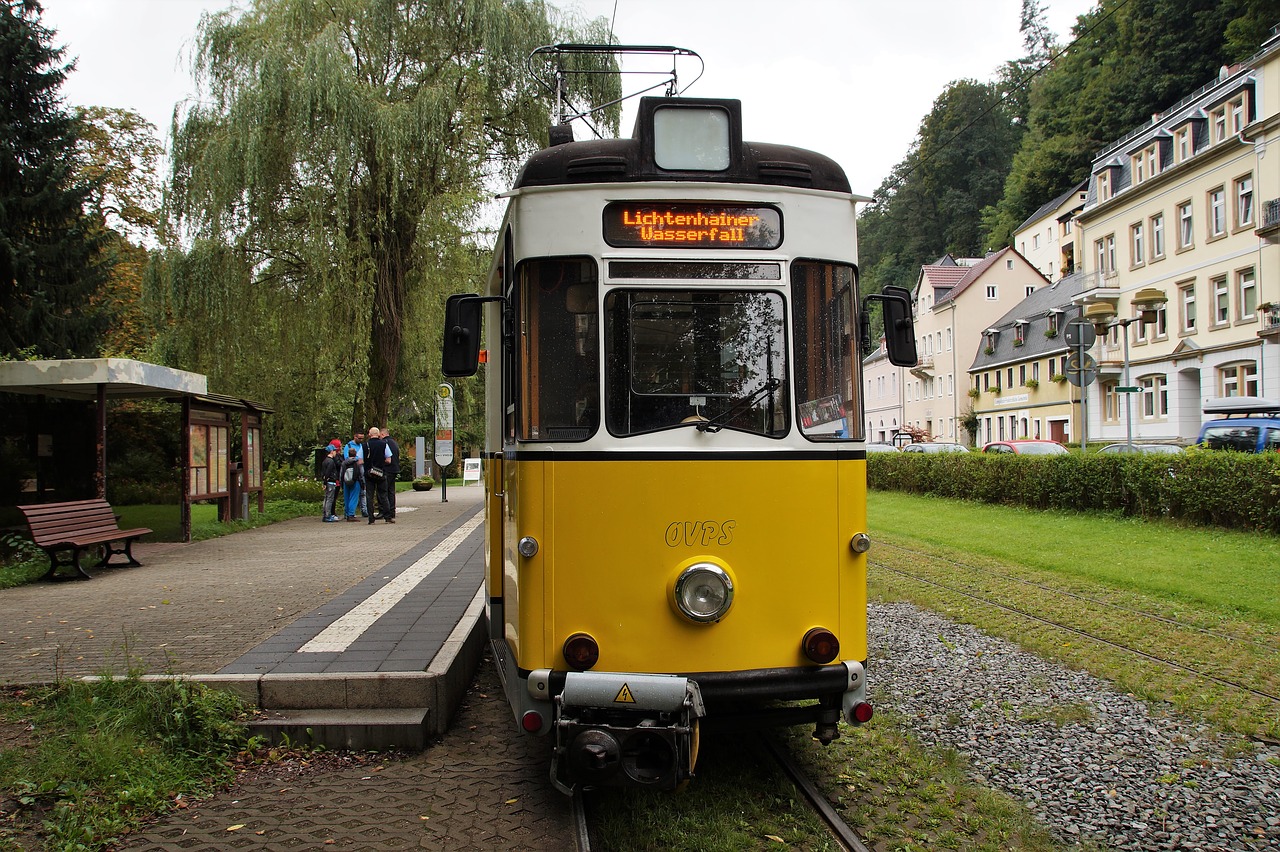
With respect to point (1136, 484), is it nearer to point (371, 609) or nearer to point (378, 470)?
point (371, 609)

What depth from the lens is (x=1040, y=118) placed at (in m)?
71.9

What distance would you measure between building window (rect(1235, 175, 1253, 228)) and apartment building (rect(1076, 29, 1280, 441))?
1.8 inches

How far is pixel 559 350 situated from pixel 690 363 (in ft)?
2.02

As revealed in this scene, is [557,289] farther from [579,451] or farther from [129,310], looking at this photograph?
[129,310]

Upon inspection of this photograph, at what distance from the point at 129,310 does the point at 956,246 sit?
73101 mm

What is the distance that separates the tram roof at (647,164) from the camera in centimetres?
466

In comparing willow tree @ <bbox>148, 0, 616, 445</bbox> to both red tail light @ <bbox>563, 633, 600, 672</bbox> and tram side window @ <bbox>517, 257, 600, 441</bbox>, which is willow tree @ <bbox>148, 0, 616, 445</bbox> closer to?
tram side window @ <bbox>517, 257, 600, 441</bbox>

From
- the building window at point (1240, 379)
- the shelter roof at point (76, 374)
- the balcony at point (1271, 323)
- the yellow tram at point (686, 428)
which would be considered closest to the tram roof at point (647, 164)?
the yellow tram at point (686, 428)

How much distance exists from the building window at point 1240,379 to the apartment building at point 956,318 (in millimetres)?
23908

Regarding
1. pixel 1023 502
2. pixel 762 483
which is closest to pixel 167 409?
pixel 1023 502

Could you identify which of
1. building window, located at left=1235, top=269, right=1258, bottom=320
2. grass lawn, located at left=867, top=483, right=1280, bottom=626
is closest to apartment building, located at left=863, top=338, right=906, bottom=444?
building window, located at left=1235, top=269, right=1258, bottom=320

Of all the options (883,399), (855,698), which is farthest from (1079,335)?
(883,399)

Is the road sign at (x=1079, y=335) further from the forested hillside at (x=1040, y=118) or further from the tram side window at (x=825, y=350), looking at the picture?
the tram side window at (x=825, y=350)

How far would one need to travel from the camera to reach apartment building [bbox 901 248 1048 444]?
60.2 meters
